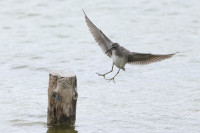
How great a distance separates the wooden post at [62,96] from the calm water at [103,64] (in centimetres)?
25

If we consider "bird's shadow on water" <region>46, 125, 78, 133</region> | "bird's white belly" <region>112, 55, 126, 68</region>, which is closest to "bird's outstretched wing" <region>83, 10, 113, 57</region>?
"bird's white belly" <region>112, 55, 126, 68</region>

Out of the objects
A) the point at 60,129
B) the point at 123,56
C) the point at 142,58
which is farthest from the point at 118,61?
the point at 60,129

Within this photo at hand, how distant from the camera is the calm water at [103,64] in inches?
374

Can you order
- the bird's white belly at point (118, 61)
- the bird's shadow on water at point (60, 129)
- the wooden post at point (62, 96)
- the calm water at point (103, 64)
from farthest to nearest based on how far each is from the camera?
the calm water at point (103, 64) → the bird's shadow on water at point (60, 129) → the bird's white belly at point (118, 61) → the wooden post at point (62, 96)

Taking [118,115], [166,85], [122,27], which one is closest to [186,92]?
[166,85]

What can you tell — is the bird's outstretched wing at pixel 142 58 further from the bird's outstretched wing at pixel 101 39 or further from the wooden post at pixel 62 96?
the wooden post at pixel 62 96

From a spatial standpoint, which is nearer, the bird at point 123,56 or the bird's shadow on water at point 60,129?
the bird at point 123,56

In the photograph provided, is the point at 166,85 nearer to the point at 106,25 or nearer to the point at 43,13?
the point at 106,25

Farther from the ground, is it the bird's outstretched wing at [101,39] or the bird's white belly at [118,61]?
the bird's outstretched wing at [101,39]

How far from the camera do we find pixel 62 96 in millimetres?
8211

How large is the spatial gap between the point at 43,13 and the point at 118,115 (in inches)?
355

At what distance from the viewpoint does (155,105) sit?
34.0 feet

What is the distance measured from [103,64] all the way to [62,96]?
5.32 metres

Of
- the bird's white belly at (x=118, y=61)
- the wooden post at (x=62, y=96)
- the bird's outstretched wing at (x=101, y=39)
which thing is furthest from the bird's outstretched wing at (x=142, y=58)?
the wooden post at (x=62, y=96)
